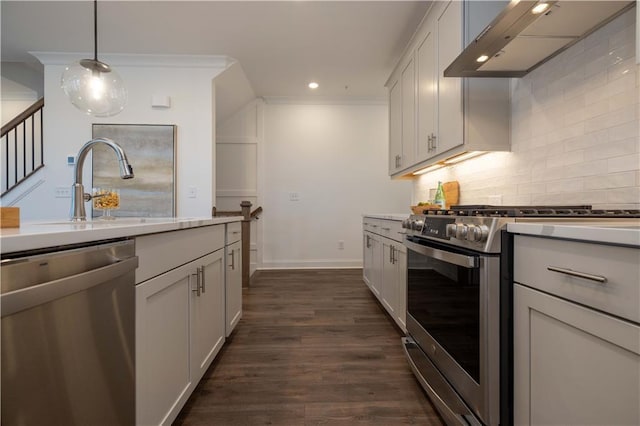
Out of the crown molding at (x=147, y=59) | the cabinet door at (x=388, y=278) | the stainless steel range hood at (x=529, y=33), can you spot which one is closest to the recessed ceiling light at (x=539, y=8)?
the stainless steel range hood at (x=529, y=33)

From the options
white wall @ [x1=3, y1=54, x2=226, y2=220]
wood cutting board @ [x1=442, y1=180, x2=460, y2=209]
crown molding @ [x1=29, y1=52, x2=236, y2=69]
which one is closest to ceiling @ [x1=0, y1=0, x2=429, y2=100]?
crown molding @ [x1=29, y1=52, x2=236, y2=69]

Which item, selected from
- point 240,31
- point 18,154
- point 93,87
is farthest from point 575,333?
point 18,154

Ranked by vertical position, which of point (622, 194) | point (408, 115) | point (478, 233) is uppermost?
point (408, 115)

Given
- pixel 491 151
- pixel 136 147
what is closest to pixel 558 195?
pixel 491 151

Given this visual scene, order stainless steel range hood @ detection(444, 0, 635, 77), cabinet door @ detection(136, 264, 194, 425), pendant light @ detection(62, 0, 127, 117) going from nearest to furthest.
Answer: cabinet door @ detection(136, 264, 194, 425) < stainless steel range hood @ detection(444, 0, 635, 77) < pendant light @ detection(62, 0, 127, 117)

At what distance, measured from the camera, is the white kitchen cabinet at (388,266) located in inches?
81.6

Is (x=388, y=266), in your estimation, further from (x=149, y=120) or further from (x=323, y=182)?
(x=149, y=120)

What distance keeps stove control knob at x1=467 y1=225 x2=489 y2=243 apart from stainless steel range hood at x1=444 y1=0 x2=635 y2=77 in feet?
2.80

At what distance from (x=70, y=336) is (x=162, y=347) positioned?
1.60ft

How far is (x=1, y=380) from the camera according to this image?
1.63ft

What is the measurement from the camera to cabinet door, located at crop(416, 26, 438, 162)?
227cm

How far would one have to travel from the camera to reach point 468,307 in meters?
1.11

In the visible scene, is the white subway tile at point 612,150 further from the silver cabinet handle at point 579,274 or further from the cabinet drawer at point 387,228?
the cabinet drawer at point 387,228

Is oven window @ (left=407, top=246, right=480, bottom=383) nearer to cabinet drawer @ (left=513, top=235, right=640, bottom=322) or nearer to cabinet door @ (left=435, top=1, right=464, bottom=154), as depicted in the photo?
cabinet drawer @ (left=513, top=235, right=640, bottom=322)
